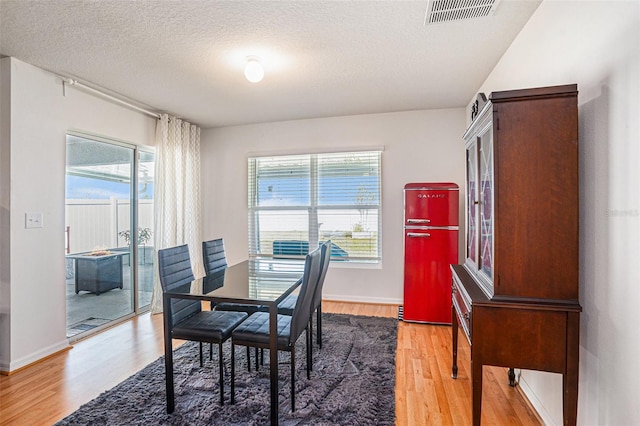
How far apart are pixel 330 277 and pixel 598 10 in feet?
11.9

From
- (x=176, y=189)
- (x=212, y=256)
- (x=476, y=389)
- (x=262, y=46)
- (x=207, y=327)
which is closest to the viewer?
(x=476, y=389)

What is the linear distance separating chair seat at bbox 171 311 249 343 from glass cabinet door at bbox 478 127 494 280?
1.63m

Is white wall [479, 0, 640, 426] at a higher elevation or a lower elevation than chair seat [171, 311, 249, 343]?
higher

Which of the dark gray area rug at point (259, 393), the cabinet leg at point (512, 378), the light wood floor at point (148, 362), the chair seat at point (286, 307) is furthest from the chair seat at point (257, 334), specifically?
the cabinet leg at point (512, 378)

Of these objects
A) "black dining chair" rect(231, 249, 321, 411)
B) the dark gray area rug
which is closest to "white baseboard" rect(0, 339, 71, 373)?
the dark gray area rug

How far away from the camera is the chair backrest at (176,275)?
212 cm

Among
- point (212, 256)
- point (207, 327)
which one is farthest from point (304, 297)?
point (212, 256)

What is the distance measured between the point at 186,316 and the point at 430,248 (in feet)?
8.20

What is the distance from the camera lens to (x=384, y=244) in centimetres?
416

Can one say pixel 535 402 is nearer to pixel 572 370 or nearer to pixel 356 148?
pixel 572 370

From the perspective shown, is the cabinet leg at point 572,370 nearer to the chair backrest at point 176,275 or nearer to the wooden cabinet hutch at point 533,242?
the wooden cabinet hutch at point 533,242

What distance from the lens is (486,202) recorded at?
5.47ft

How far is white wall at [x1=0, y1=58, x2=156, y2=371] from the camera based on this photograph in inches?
99.3

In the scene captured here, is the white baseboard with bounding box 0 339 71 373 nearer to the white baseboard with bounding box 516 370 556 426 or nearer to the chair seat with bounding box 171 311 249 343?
the chair seat with bounding box 171 311 249 343
